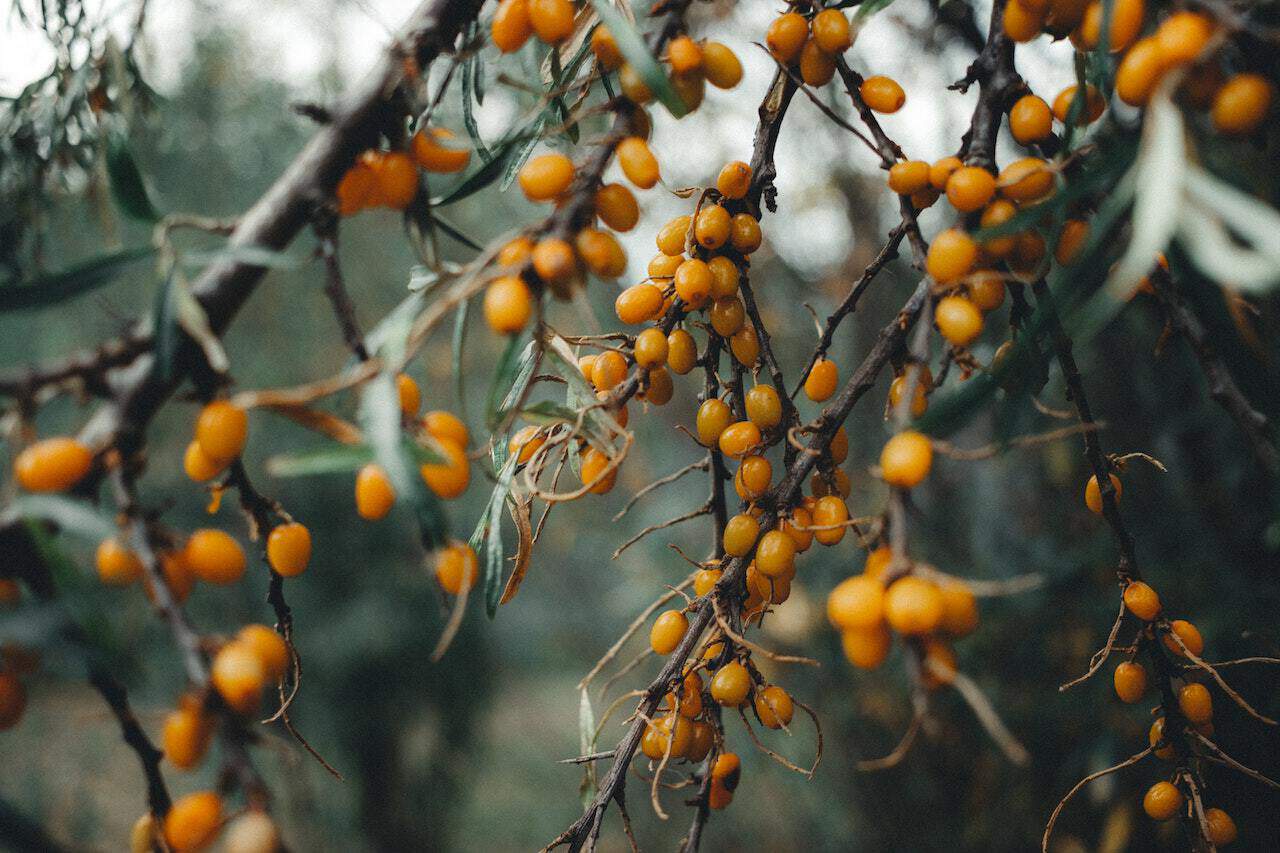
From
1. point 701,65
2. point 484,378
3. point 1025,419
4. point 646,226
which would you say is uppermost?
point 701,65

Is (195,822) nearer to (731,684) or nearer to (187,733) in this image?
(187,733)

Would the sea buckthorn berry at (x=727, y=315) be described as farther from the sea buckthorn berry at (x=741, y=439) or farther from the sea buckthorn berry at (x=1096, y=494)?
the sea buckthorn berry at (x=1096, y=494)

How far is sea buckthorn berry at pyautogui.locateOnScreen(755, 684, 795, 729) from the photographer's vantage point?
556 mm

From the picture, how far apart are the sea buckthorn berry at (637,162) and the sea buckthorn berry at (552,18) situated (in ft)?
0.25

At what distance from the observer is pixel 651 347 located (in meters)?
0.54

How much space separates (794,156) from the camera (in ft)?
8.02

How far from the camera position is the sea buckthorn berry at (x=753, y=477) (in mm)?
555

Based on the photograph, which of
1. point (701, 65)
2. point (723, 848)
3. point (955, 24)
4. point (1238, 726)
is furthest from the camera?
point (723, 848)

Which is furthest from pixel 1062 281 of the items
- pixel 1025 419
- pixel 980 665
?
pixel 980 665

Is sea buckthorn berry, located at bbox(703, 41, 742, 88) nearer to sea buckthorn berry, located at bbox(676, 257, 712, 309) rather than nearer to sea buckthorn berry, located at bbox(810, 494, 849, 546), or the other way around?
sea buckthorn berry, located at bbox(676, 257, 712, 309)

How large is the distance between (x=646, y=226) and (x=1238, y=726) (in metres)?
1.80

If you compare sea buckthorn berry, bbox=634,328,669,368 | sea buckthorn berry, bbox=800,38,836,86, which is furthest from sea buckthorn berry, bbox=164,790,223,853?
sea buckthorn berry, bbox=800,38,836,86

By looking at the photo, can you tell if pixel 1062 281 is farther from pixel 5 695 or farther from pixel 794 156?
pixel 794 156

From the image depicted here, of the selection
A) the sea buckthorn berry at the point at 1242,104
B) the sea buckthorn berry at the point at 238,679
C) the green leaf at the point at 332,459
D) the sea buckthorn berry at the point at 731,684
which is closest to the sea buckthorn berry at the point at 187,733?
the sea buckthorn berry at the point at 238,679
